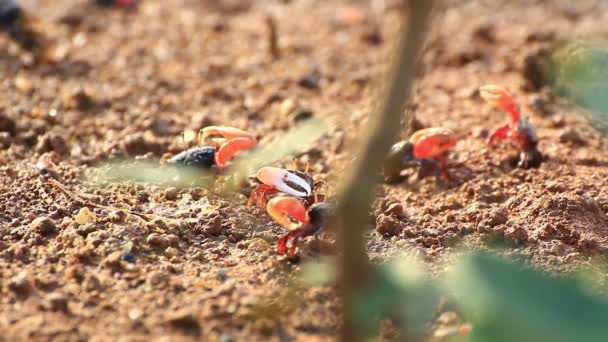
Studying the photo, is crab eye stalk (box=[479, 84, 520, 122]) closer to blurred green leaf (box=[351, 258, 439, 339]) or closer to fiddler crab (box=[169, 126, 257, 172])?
fiddler crab (box=[169, 126, 257, 172])

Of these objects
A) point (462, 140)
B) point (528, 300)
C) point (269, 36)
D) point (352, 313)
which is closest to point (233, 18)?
point (269, 36)

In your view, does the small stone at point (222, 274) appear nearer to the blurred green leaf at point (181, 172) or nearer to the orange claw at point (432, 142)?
the blurred green leaf at point (181, 172)

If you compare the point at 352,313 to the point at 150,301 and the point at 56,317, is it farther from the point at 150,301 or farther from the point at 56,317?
the point at 56,317

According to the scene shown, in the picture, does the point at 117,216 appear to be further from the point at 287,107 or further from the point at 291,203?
the point at 287,107

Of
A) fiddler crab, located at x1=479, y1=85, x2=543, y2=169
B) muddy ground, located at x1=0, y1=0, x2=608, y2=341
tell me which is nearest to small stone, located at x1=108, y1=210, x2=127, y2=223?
muddy ground, located at x1=0, y1=0, x2=608, y2=341

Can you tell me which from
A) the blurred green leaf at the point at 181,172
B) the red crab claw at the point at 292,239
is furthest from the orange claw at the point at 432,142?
the red crab claw at the point at 292,239

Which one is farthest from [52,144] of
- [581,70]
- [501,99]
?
[581,70]
